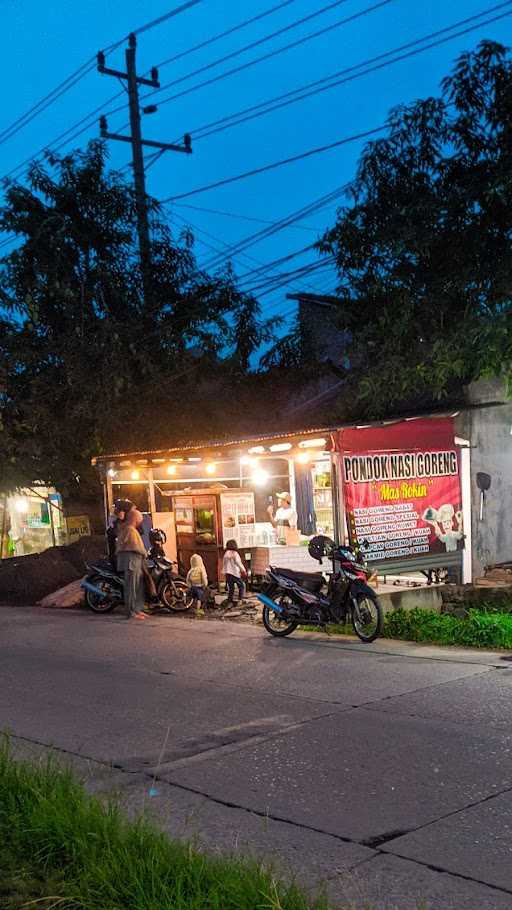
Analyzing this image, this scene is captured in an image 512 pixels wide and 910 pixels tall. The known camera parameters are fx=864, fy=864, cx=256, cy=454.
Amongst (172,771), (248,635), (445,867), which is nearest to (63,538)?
(248,635)

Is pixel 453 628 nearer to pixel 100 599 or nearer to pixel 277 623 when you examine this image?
pixel 277 623

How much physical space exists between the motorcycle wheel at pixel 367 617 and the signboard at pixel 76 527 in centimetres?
1188

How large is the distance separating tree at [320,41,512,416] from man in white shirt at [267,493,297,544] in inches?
105

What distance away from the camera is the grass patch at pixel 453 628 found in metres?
10.2

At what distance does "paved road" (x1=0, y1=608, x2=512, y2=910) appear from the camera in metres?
4.44

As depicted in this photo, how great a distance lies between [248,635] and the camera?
39.4 ft

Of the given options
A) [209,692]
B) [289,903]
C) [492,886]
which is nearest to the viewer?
[289,903]

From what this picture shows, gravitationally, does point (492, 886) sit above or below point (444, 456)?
below

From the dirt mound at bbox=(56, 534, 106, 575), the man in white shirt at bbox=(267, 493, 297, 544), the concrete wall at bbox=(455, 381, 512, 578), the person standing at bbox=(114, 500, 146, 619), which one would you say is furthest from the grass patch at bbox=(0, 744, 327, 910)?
the dirt mound at bbox=(56, 534, 106, 575)

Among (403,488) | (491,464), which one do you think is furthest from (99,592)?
(491,464)

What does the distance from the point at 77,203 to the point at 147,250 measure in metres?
1.96

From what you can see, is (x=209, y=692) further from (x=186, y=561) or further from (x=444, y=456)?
(x=186, y=561)

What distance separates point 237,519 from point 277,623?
474 centimetres

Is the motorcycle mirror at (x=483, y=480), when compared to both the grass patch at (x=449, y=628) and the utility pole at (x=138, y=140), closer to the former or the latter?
the grass patch at (x=449, y=628)
